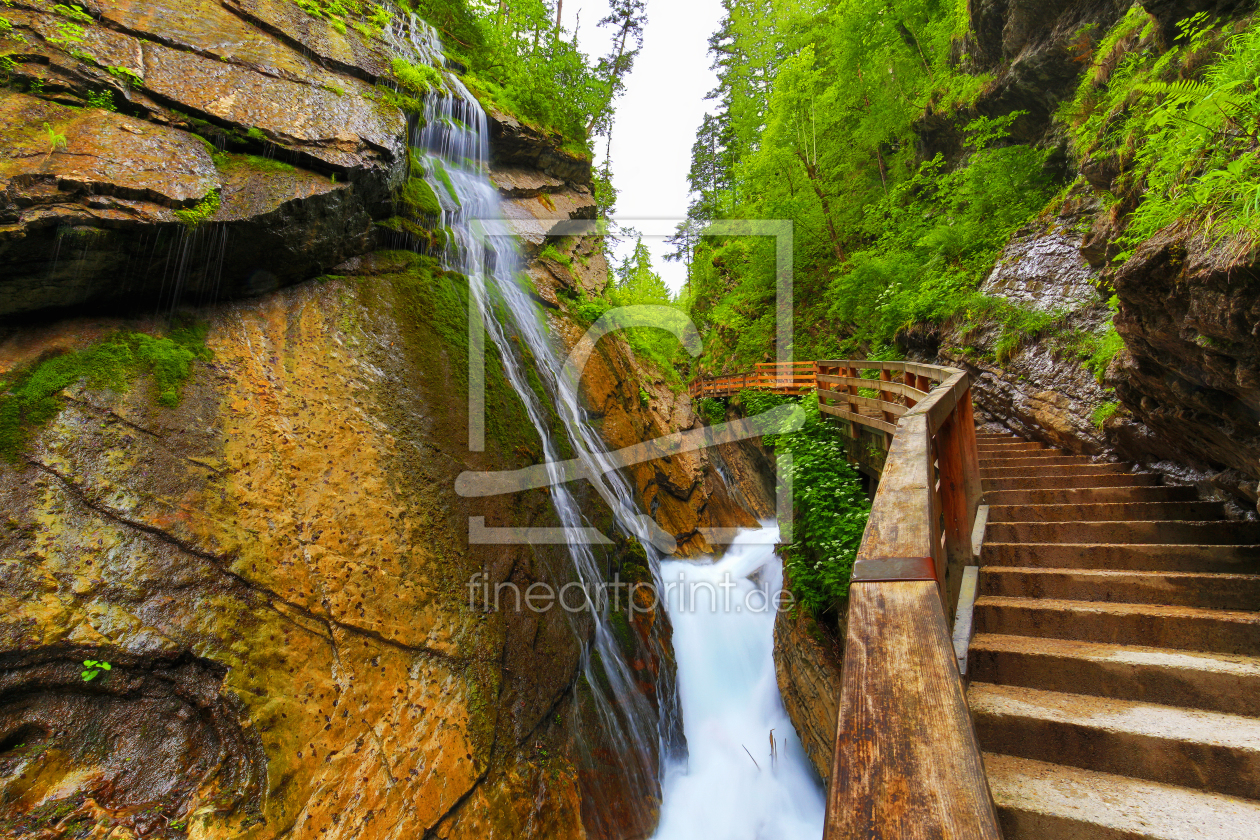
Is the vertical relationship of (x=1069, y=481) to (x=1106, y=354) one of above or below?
below

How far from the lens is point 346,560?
435cm

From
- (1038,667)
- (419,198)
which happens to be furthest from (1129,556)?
(419,198)

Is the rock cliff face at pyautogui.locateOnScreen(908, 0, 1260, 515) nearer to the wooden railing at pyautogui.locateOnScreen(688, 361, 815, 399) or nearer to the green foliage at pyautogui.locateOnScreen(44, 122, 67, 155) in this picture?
the wooden railing at pyautogui.locateOnScreen(688, 361, 815, 399)

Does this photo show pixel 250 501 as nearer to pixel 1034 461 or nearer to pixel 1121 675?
→ pixel 1121 675

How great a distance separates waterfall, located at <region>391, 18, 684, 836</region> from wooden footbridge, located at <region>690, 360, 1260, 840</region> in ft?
13.6

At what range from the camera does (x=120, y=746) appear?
314 centimetres

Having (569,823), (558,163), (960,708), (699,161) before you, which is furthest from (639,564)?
(699,161)

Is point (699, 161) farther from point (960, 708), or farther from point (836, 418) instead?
point (960, 708)

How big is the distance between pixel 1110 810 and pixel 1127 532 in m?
3.10

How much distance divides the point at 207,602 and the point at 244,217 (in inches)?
142

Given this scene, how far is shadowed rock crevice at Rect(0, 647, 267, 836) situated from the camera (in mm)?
2896

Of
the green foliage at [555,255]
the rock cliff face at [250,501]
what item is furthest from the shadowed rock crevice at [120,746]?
the green foliage at [555,255]

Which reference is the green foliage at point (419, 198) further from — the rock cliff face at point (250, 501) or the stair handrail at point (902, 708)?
the stair handrail at point (902, 708)

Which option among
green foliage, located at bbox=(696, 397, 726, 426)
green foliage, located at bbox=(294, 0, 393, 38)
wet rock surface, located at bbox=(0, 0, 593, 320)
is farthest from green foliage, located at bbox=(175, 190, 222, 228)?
green foliage, located at bbox=(696, 397, 726, 426)
